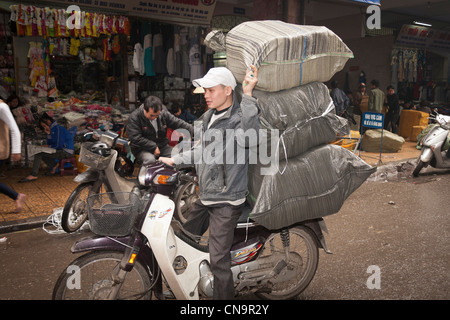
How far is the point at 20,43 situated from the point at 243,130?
8658 mm

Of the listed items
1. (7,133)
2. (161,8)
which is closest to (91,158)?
(7,133)

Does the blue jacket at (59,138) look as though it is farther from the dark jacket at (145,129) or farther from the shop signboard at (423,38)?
the shop signboard at (423,38)

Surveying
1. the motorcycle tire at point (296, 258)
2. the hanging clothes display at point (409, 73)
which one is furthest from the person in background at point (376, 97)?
the motorcycle tire at point (296, 258)

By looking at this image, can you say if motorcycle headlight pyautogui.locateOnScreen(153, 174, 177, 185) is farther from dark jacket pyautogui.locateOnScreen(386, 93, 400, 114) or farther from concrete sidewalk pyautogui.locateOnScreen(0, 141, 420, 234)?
dark jacket pyautogui.locateOnScreen(386, 93, 400, 114)

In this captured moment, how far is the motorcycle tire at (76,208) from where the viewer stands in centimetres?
514

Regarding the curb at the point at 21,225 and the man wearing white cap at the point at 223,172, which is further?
the curb at the point at 21,225

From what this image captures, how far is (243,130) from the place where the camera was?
9.53 ft

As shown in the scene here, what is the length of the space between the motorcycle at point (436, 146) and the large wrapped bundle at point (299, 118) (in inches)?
228

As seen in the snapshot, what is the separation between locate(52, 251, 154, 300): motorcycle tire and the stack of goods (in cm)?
98

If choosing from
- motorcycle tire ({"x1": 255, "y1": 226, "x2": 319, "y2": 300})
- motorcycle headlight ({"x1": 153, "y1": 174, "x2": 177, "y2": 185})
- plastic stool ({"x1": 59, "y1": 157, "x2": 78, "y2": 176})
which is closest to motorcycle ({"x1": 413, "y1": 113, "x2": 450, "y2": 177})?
motorcycle tire ({"x1": 255, "y1": 226, "x2": 319, "y2": 300})

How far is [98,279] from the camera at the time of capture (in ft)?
9.61

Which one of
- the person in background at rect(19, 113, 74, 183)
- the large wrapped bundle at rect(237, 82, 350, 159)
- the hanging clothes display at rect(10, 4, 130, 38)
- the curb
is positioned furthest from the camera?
the hanging clothes display at rect(10, 4, 130, 38)

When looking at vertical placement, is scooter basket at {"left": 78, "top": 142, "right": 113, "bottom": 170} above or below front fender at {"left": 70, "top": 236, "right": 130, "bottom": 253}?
above

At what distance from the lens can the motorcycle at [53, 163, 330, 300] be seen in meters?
2.80
